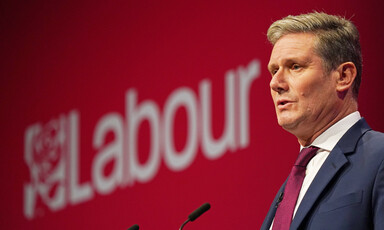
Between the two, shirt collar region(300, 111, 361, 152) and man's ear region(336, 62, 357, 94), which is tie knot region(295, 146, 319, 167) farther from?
man's ear region(336, 62, 357, 94)

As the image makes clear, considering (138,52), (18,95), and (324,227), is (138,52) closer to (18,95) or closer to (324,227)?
(18,95)

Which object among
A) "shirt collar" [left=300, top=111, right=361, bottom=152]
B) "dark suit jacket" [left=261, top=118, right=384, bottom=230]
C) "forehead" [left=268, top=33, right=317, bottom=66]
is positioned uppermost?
"forehead" [left=268, top=33, right=317, bottom=66]

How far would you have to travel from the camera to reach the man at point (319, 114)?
1699mm

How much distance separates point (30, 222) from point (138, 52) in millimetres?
1375

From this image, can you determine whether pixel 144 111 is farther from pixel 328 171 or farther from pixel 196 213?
pixel 328 171

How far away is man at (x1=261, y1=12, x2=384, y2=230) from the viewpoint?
1.70 m

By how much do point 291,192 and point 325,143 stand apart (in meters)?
0.17

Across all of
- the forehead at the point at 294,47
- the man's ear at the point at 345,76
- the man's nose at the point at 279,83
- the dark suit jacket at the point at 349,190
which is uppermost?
the forehead at the point at 294,47

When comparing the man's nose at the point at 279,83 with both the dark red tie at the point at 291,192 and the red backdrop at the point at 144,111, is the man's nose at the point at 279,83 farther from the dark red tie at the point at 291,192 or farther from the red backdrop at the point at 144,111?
the red backdrop at the point at 144,111

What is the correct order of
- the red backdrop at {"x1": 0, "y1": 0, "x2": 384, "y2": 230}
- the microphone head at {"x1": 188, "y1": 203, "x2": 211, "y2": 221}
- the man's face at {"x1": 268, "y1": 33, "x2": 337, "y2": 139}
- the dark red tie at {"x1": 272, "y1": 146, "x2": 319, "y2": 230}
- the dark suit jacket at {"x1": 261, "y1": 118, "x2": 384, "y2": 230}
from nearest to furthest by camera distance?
the dark suit jacket at {"x1": 261, "y1": 118, "x2": 384, "y2": 230}
the dark red tie at {"x1": 272, "y1": 146, "x2": 319, "y2": 230}
the man's face at {"x1": 268, "y1": 33, "x2": 337, "y2": 139}
the microphone head at {"x1": 188, "y1": 203, "x2": 211, "y2": 221}
the red backdrop at {"x1": 0, "y1": 0, "x2": 384, "y2": 230}

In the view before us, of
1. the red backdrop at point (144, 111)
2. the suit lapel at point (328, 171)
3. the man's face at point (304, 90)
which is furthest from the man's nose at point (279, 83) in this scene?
the red backdrop at point (144, 111)

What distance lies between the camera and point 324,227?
1.63 m

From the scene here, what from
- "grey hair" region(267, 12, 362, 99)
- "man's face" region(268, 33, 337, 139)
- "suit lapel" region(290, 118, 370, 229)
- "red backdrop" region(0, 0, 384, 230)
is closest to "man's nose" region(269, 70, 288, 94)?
"man's face" region(268, 33, 337, 139)

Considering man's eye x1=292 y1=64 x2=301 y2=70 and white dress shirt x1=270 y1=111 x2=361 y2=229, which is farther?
man's eye x1=292 y1=64 x2=301 y2=70
